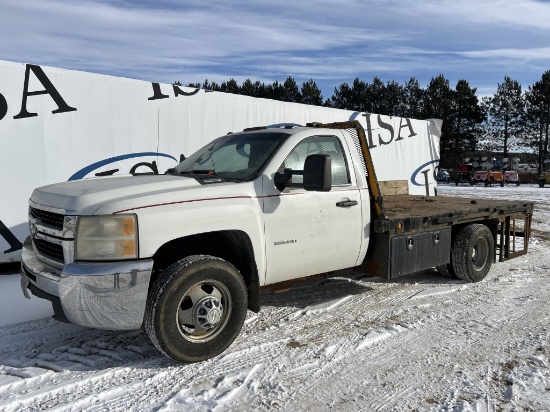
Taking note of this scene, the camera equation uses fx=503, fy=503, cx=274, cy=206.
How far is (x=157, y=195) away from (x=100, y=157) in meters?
4.82

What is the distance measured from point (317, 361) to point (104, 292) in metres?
1.70

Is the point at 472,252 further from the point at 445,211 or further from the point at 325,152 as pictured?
the point at 325,152

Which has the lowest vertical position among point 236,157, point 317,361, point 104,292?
point 317,361

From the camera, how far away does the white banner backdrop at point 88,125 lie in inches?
284

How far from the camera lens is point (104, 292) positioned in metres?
3.48

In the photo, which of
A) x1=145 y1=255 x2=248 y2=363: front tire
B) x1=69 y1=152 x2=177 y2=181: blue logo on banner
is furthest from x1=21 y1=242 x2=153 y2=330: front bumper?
x1=69 y1=152 x2=177 y2=181: blue logo on banner

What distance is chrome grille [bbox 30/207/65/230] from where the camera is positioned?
3.73 meters

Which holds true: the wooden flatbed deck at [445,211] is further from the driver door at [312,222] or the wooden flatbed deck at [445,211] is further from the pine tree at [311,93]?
the pine tree at [311,93]

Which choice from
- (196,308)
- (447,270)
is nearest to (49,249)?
(196,308)

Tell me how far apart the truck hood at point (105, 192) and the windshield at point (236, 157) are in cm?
36

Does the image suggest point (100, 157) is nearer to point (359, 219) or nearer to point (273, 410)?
point (359, 219)

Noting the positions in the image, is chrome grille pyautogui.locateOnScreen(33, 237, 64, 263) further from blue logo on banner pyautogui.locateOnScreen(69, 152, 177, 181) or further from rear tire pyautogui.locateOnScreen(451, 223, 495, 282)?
rear tire pyautogui.locateOnScreen(451, 223, 495, 282)

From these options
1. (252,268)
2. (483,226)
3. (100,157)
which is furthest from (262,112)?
(252,268)

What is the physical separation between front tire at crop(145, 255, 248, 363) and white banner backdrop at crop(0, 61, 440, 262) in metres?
4.60
